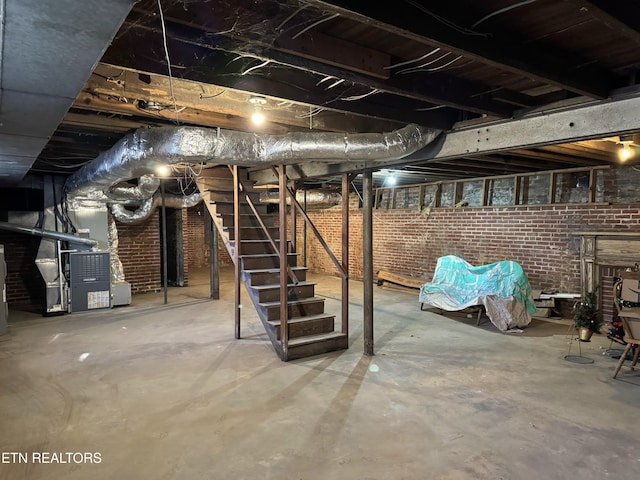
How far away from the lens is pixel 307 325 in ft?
13.3

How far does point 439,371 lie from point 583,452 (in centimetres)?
131

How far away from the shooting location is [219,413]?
8.95 ft

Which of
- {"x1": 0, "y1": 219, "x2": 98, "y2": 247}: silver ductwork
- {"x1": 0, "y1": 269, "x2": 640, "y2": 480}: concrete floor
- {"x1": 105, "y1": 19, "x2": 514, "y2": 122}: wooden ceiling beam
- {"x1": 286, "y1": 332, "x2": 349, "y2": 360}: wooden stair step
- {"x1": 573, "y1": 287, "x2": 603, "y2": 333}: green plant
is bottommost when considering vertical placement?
{"x1": 0, "y1": 269, "x2": 640, "y2": 480}: concrete floor

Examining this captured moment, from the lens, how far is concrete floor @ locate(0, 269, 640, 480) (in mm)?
2160

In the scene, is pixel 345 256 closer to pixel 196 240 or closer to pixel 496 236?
pixel 496 236

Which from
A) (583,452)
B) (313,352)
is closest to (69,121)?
(313,352)

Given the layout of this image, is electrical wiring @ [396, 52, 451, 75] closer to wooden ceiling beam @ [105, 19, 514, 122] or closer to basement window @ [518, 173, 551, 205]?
wooden ceiling beam @ [105, 19, 514, 122]

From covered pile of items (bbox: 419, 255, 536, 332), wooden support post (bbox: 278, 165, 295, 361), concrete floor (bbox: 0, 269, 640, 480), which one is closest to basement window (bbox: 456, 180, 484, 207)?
covered pile of items (bbox: 419, 255, 536, 332)

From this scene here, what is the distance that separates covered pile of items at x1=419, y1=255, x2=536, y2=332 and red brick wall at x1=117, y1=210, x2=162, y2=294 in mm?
4812

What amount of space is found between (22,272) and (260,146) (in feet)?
18.0

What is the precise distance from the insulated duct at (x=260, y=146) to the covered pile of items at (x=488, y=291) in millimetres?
2648

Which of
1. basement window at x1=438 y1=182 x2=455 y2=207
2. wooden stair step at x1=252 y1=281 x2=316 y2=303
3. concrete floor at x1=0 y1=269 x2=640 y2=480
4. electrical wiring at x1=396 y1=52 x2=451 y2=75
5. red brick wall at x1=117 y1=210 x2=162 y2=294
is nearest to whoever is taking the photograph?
electrical wiring at x1=396 y1=52 x2=451 y2=75

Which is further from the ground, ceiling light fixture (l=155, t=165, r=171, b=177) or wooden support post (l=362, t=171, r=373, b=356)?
ceiling light fixture (l=155, t=165, r=171, b=177)

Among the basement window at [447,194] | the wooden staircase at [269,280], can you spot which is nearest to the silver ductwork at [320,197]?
the basement window at [447,194]
